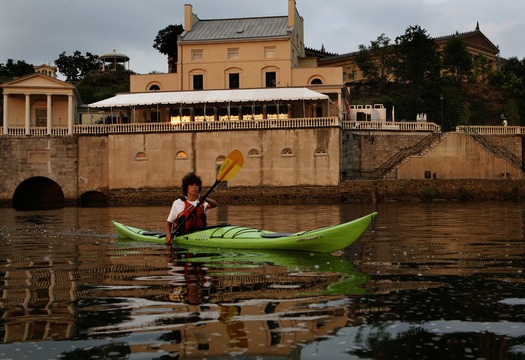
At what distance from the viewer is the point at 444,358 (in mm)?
5164

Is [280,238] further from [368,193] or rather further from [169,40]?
[169,40]

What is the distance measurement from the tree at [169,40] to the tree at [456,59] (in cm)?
2889

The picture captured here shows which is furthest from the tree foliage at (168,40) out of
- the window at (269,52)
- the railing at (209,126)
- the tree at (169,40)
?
the railing at (209,126)

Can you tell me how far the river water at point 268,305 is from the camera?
18.1 feet

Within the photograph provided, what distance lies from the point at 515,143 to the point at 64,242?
41769 mm

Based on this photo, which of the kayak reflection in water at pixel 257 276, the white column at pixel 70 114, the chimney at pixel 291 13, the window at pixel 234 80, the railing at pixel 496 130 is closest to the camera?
the kayak reflection in water at pixel 257 276

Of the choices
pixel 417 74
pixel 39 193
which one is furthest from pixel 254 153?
pixel 417 74

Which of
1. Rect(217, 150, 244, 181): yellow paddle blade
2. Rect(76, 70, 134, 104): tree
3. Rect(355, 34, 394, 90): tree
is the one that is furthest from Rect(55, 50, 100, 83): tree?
Rect(217, 150, 244, 181): yellow paddle blade

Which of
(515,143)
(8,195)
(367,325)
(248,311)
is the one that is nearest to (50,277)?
(248,311)

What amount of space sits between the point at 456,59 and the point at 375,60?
27.8 ft

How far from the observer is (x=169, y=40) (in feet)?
266

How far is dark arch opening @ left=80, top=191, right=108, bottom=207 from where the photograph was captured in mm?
47906

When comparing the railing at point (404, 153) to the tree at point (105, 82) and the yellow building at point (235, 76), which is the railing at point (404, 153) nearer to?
the yellow building at point (235, 76)

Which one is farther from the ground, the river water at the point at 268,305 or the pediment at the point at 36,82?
the pediment at the point at 36,82
